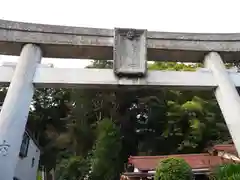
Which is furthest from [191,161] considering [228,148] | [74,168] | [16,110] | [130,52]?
[16,110]

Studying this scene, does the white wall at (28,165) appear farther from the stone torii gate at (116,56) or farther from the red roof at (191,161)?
the stone torii gate at (116,56)

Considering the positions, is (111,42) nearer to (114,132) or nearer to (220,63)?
(220,63)

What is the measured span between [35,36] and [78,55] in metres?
1.11

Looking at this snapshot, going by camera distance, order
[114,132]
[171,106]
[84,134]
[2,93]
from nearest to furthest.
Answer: [114,132] < [171,106] < [84,134] < [2,93]

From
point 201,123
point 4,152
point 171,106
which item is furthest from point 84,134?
point 4,152

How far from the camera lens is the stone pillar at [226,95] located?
253 inches

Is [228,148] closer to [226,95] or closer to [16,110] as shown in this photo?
[226,95]

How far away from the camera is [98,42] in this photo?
7148 millimetres

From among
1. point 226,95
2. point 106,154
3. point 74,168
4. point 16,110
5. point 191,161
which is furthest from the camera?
point 74,168

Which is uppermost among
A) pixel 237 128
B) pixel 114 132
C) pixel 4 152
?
pixel 114 132

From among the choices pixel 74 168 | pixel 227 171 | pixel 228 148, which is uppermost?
pixel 74 168

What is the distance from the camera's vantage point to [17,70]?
260 inches

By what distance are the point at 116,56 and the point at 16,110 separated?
2467 mm

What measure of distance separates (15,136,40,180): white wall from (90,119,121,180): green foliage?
10.6 feet
